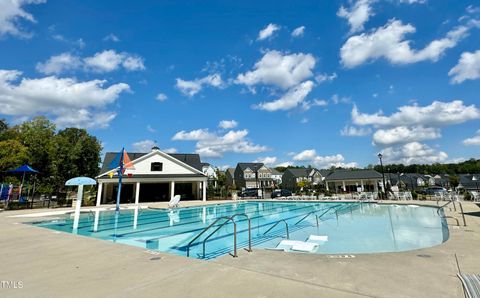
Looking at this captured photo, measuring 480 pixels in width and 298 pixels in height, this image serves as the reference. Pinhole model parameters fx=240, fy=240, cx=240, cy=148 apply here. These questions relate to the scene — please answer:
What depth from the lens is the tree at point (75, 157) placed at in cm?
3219

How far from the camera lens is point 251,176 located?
64500mm

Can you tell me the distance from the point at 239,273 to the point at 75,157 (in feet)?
120

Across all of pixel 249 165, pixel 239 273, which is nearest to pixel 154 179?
pixel 239 273

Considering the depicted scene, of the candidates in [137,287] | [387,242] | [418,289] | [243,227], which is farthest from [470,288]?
[243,227]

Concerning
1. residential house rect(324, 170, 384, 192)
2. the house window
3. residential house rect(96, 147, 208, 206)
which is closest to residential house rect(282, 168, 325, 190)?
residential house rect(324, 170, 384, 192)

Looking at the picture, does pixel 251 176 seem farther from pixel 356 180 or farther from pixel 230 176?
pixel 356 180

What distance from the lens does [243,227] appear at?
14008 millimetres

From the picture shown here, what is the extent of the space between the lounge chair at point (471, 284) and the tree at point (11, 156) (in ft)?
137

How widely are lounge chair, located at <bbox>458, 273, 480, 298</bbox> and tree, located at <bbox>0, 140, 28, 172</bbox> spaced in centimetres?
4166

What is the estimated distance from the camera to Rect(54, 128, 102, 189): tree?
32188mm

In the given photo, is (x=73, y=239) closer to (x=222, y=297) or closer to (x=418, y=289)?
(x=222, y=297)

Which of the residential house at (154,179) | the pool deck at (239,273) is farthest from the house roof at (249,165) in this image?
the pool deck at (239,273)

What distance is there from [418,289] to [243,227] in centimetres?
1096

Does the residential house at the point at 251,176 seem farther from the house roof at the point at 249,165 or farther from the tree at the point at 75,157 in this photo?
the tree at the point at 75,157
